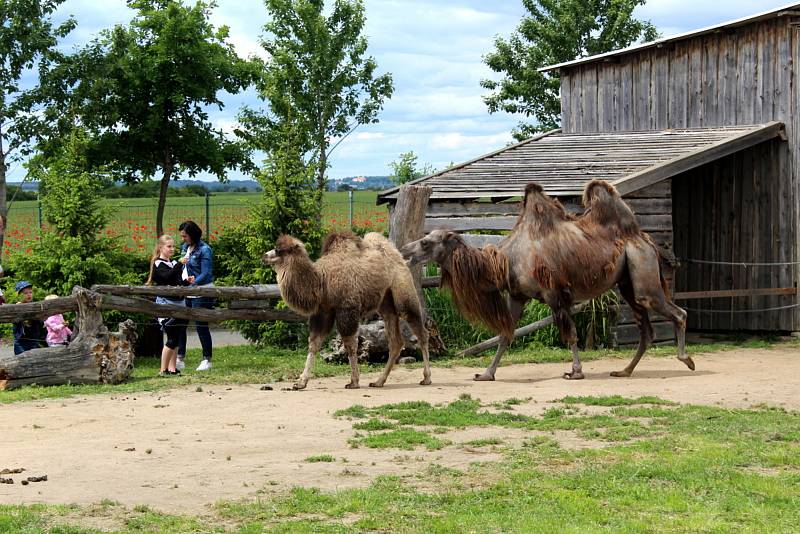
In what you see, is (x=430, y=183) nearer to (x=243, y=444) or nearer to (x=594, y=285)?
(x=594, y=285)

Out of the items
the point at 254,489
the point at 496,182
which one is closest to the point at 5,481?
the point at 254,489

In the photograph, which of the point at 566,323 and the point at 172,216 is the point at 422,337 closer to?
the point at 566,323

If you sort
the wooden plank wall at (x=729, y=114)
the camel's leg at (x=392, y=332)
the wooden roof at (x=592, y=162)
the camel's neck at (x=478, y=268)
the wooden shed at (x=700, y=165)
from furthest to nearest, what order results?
the wooden plank wall at (x=729, y=114)
the wooden shed at (x=700, y=165)
the wooden roof at (x=592, y=162)
the camel's neck at (x=478, y=268)
the camel's leg at (x=392, y=332)

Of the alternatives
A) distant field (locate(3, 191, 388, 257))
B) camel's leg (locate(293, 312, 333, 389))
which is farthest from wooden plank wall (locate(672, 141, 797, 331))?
distant field (locate(3, 191, 388, 257))

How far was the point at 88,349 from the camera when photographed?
1238 centimetres

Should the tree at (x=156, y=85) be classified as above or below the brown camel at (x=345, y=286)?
above

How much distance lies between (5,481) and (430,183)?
34.6ft

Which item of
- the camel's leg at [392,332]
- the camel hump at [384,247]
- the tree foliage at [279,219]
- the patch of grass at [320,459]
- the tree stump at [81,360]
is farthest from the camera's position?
the tree foliage at [279,219]

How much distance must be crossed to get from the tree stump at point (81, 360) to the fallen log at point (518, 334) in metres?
4.75

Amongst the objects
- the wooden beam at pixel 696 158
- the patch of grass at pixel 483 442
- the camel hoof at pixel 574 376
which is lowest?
the camel hoof at pixel 574 376

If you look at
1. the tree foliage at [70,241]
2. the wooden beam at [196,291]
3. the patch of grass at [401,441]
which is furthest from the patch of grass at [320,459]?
the tree foliage at [70,241]

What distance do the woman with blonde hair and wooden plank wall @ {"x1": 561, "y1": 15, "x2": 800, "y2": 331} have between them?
9151 mm

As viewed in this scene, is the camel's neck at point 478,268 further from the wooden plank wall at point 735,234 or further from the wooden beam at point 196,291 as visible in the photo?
the wooden plank wall at point 735,234

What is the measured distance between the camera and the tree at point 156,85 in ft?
69.9
